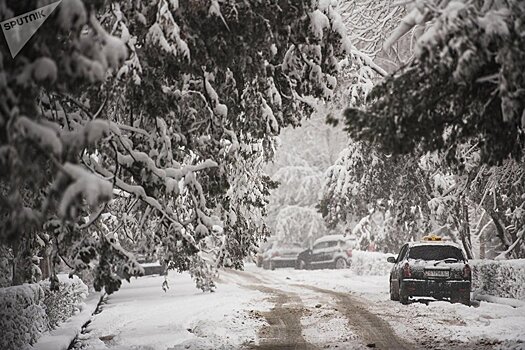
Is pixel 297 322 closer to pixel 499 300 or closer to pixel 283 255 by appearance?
pixel 499 300

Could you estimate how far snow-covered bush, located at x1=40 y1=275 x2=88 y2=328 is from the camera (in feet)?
43.1

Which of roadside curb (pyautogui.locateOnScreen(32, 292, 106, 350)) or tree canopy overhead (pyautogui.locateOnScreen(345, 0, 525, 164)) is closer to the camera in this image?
tree canopy overhead (pyautogui.locateOnScreen(345, 0, 525, 164))

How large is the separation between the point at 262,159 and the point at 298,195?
2785 centimetres

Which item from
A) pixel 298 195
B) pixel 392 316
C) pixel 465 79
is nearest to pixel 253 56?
pixel 465 79

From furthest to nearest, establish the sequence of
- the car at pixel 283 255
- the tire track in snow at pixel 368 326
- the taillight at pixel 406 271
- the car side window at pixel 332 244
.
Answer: the car at pixel 283 255
the car side window at pixel 332 244
the taillight at pixel 406 271
the tire track in snow at pixel 368 326

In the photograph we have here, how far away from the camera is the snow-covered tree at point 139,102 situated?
15.8 feet

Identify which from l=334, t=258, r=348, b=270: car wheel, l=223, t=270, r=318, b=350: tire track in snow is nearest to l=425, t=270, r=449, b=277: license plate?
l=223, t=270, r=318, b=350: tire track in snow

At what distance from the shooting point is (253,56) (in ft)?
28.9

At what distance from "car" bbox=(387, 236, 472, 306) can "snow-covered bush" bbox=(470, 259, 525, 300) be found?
1189mm

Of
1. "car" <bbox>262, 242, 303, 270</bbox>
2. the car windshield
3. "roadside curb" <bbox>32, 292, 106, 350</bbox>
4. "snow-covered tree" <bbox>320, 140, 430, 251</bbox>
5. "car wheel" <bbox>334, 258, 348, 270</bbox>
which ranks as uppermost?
"snow-covered tree" <bbox>320, 140, 430, 251</bbox>

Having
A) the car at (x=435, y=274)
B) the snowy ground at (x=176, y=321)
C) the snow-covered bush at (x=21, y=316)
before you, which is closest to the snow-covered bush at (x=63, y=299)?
the snow-covered bush at (x=21, y=316)

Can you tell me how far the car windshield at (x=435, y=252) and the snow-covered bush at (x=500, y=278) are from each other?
51.5 inches

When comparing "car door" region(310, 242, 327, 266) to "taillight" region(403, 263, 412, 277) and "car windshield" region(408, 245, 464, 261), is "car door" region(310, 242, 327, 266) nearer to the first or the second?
"car windshield" region(408, 245, 464, 261)

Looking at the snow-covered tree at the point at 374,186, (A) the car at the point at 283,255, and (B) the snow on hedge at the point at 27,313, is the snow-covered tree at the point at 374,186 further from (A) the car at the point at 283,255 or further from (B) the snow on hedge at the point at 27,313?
(A) the car at the point at 283,255
